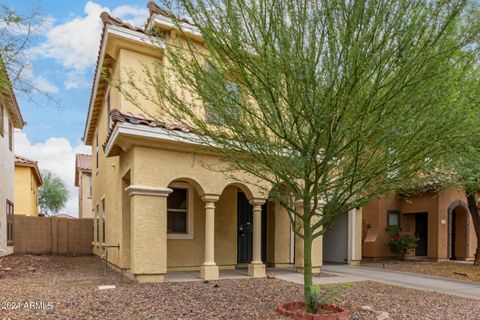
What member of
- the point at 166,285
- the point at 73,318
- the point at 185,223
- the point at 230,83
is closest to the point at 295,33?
the point at 230,83

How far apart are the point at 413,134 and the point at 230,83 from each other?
8.71 feet

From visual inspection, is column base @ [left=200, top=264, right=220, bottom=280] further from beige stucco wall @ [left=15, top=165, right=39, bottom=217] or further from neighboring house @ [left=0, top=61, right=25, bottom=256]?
beige stucco wall @ [left=15, top=165, right=39, bottom=217]

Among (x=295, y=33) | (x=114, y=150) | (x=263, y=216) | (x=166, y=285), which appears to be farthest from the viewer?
(x=263, y=216)

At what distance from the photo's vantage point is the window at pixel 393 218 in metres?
16.5

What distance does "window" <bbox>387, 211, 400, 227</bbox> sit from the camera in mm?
16453

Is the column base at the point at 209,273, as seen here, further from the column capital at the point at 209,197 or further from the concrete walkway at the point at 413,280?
the concrete walkway at the point at 413,280

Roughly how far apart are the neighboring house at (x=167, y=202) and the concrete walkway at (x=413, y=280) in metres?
1.40

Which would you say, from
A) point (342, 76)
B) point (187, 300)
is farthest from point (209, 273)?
point (342, 76)

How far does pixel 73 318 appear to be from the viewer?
5352 mm

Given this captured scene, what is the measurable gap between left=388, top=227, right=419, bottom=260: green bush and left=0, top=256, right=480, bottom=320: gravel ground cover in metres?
6.74

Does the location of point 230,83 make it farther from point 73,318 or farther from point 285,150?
point 73,318

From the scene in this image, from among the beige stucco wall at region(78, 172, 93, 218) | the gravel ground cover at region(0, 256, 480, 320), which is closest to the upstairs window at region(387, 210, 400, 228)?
the gravel ground cover at region(0, 256, 480, 320)

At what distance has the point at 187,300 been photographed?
268 inches

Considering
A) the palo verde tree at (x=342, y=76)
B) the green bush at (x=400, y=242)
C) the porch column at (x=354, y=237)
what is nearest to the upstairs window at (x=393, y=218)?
the green bush at (x=400, y=242)
